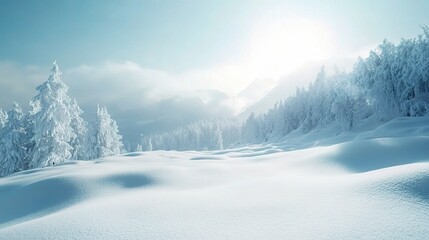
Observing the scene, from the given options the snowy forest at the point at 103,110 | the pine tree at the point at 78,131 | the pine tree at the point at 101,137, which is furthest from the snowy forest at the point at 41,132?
the pine tree at the point at 101,137

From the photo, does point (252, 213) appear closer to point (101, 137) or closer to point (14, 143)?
point (14, 143)

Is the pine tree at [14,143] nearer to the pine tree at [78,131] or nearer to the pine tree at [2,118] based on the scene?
the pine tree at [2,118]

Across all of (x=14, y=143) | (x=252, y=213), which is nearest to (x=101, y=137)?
(x=14, y=143)

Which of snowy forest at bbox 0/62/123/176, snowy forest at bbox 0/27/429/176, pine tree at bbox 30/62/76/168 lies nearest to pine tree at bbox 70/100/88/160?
snowy forest at bbox 0/27/429/176

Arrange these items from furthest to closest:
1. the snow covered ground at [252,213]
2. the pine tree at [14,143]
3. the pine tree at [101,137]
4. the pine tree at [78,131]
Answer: the pine tree at [101,137]
the pine tree at [78,131]
the pine tree at [14,143]
the snow covered ground at [252,213]

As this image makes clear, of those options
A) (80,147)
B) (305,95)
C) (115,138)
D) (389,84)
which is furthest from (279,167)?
(305,95)

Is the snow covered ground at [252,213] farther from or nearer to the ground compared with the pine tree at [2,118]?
nearer to the ground

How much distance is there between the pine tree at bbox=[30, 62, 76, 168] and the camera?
2766 cm

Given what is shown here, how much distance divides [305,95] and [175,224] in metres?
64.6

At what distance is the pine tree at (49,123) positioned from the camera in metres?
27.7

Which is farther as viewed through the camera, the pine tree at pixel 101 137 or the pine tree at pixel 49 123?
the pine tree at pixel 101 137

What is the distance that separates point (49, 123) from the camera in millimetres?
27766

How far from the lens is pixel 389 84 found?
3195cm

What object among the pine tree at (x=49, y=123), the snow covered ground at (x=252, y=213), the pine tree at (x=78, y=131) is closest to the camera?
the snow covered ground at (x=252, y=213)
